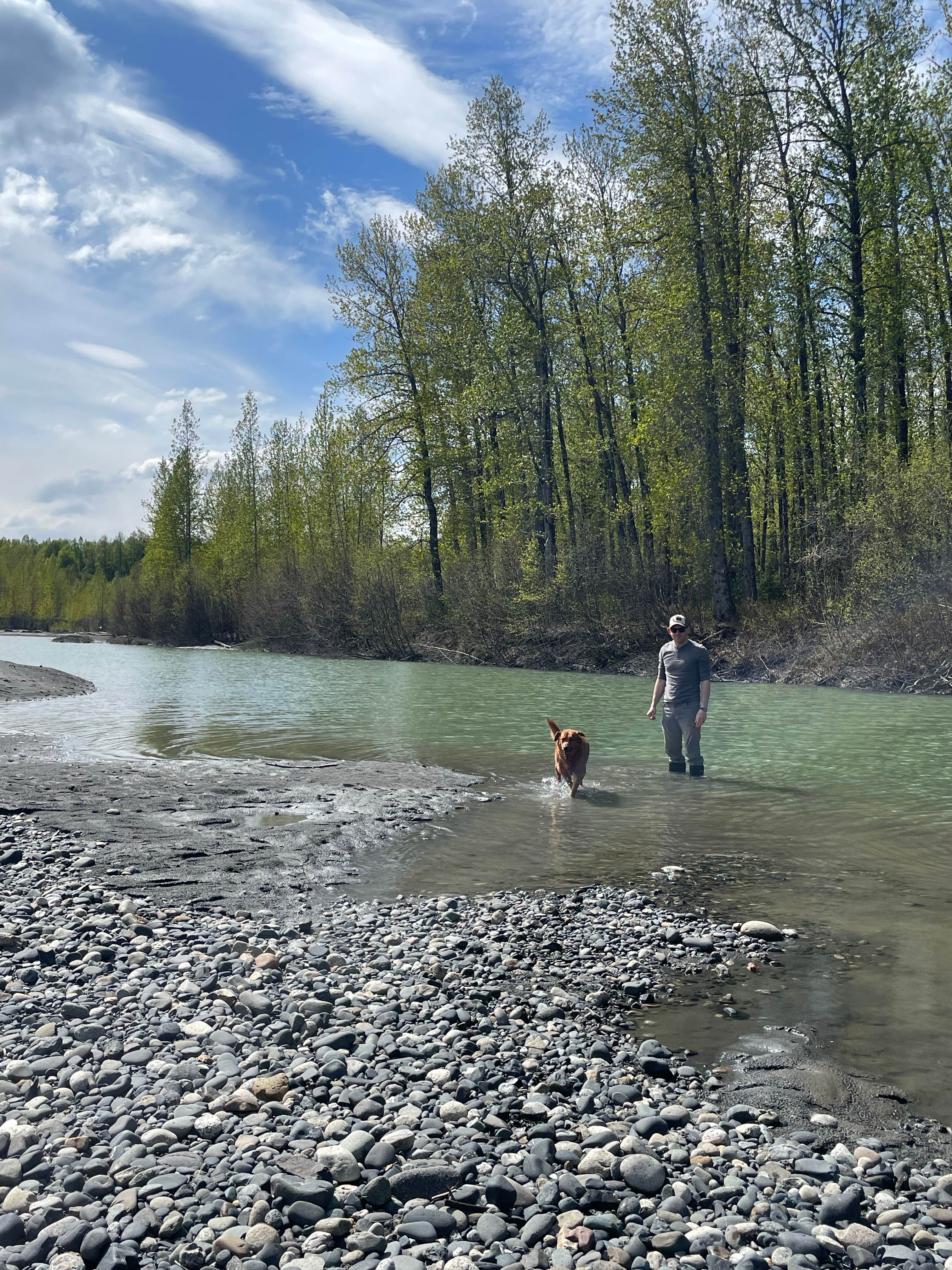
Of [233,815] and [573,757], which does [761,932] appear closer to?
[573,757]

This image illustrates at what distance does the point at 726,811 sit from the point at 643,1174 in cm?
721

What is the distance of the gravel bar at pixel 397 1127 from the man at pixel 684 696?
6157 mm

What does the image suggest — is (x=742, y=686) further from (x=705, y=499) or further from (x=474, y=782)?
(x=474, y=782)

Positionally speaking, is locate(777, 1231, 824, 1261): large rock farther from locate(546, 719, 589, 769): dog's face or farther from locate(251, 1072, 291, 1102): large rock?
locate(546, 719, 589, 769): dog's face

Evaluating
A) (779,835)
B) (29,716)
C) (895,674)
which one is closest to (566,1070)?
(779,835)

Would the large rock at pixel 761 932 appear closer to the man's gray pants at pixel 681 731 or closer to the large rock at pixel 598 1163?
the large rock at pixel 598 1163

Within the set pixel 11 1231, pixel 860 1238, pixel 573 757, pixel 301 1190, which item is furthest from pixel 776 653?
pixel 11 1231

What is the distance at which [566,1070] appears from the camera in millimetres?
4227

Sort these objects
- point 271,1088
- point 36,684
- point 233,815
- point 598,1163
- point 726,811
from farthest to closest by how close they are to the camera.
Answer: point 36,684 < point 726,811 < point 233,815 < point 271,1088 < point 598,1163

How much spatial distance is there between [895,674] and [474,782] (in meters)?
15.8

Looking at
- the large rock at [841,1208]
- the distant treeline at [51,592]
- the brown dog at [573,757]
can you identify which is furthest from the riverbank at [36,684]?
the distant treeline at [51,592]

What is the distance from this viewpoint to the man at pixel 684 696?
1179 cm

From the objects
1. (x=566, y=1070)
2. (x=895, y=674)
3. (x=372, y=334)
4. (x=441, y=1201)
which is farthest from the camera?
(x=372, y=334)

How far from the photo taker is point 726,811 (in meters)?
10.2
